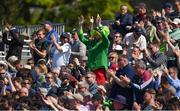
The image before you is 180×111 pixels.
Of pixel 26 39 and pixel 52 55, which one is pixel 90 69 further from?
pixel 26 39

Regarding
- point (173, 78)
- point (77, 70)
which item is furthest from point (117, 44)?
point (173, 78)

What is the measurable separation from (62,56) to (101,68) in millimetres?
1360

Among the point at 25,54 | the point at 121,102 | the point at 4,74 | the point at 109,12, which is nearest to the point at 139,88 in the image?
the point at 121,102

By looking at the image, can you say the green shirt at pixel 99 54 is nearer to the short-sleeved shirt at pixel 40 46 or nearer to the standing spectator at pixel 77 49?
the standing spectator at pixel 77 49

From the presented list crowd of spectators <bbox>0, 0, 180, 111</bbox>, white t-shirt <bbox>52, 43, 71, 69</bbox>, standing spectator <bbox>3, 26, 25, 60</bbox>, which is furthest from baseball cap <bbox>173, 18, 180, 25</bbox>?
standing spectator <bbox>3, 26, 25, 60</bbox>

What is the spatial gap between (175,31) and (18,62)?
3756 mm

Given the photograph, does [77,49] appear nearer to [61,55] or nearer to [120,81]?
[61,55]

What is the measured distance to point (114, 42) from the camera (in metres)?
27.8

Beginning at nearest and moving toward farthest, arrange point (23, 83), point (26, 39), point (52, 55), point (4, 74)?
point (23, 83), point (4, 74), point (52, 55), point (26, 39)

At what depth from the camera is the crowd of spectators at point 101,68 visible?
21.7 m

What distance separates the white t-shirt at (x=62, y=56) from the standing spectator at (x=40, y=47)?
0.57m

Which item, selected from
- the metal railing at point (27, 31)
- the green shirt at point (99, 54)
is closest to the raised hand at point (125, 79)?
the green shirt at point (99, 54)

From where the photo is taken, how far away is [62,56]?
27359 mm

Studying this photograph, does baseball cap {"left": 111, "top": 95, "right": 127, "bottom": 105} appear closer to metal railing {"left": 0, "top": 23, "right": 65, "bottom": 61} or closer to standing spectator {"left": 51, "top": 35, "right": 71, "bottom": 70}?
standing spectator {"left": 51, "top": 35, "right": 71, "bottom": 70}
